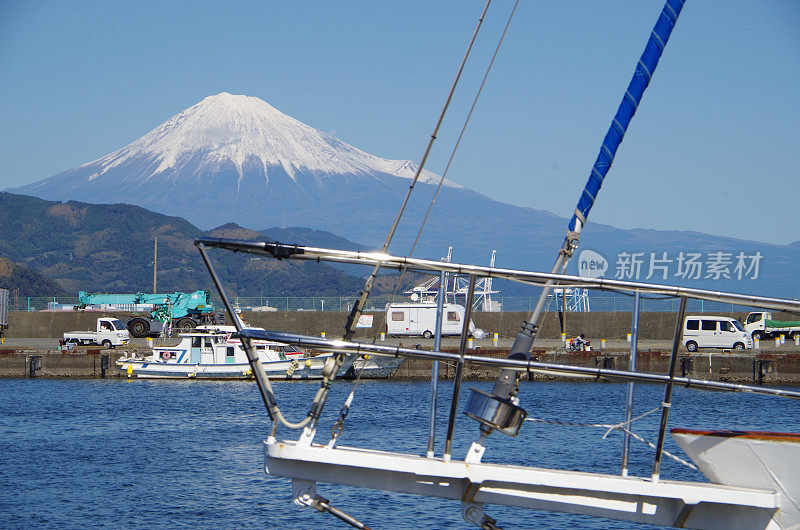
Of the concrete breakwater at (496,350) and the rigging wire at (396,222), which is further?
the concrete breakwater at (496,350)

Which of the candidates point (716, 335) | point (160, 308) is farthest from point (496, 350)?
point (160, 308)

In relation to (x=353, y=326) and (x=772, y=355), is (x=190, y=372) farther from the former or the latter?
(x=353, y=326)

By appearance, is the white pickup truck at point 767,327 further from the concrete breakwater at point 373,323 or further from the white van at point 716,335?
the white van at point 716,335

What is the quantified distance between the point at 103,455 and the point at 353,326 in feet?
58.2

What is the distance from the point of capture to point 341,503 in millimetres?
16781

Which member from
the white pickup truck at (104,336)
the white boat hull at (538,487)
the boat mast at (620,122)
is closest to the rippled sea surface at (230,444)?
the white pickup truck at (104,336)

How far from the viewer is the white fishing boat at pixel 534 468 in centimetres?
680

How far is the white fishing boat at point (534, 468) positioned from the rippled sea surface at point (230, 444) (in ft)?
28.2

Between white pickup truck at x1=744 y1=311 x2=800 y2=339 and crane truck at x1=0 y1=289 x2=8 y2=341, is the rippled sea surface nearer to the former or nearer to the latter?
white pickup truck at x1=744 y1=311 x2=800 y2=339

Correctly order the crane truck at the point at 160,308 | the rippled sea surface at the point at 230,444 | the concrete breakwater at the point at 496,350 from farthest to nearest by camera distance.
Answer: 1. the crane truck at the point at 160,308
2. the concrete breakwater at the point at 496,350
3. the rippled sea surface at the point at 230,444

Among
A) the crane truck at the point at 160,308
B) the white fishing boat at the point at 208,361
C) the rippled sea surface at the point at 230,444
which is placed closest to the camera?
the rippled sea surface at the point at 230,444

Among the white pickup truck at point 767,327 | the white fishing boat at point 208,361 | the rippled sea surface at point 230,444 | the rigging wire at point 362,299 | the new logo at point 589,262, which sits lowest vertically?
the rippled sea surface at point 230,444

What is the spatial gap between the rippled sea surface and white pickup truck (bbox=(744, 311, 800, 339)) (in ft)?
28.6

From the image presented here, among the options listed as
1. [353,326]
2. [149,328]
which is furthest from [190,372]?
[353,326]
